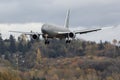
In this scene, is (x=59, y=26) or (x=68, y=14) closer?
(x=59, y=26)

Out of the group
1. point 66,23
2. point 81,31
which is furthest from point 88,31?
point 66,23

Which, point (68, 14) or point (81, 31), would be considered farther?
point (68, 14)

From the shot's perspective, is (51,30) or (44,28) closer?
(51,30)

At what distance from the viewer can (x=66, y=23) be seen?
496ft

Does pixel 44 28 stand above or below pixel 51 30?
above

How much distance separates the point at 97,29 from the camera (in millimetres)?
125625

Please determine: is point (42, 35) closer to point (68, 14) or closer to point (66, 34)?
point (66, 34)

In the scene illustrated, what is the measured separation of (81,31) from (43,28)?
9572mm

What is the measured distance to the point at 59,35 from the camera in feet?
408

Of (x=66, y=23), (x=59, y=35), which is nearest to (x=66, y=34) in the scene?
(x=59, y=35)

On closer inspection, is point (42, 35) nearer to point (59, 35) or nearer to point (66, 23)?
point (59, 35)

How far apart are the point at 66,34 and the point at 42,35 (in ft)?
14.5

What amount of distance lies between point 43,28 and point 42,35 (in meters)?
1.28

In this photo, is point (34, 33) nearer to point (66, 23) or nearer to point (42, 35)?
point (42, 35)
